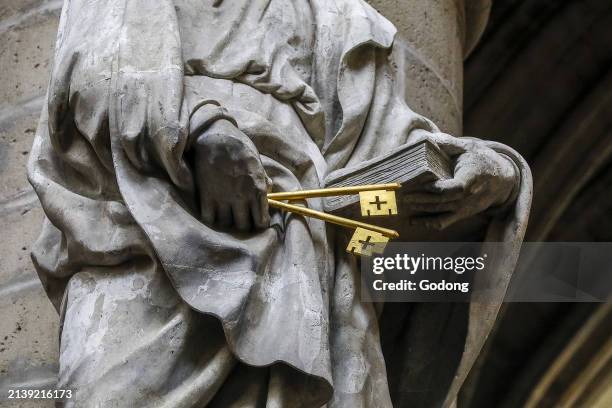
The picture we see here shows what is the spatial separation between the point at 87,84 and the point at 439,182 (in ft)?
2.04

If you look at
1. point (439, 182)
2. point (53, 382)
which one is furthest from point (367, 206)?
point (53, 382)

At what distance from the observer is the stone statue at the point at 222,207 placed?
7.94 ft

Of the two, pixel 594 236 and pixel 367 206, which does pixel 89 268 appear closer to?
pixel 367 206

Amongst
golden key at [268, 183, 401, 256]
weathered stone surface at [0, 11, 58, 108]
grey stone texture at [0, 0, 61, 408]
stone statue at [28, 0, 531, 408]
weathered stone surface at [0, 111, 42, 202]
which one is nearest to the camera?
stone statue at [28, 0, 531, 408]

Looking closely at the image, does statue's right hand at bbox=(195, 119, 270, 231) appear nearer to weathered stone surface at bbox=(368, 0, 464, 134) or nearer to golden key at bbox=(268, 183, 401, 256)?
golden key at bbox=(268, 183, 401, 256)

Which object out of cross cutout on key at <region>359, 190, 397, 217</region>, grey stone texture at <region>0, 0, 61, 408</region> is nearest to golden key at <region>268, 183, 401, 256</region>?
cross cutout on key at <region>359, 190, 397, 217</region>

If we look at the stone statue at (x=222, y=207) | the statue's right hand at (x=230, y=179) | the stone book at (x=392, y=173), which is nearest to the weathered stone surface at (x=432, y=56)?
the stone statue at (x=222, y=207)

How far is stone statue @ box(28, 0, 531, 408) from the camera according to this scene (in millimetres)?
2420

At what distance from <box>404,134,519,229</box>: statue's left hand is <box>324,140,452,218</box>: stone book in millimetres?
32

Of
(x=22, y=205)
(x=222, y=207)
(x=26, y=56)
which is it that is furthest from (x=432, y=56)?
(x=222, y=207)

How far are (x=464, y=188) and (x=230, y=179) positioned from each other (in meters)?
0.44

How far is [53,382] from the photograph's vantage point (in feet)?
9.28

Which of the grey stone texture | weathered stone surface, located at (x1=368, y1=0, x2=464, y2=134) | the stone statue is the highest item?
the stone statue

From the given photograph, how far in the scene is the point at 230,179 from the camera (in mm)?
2441
